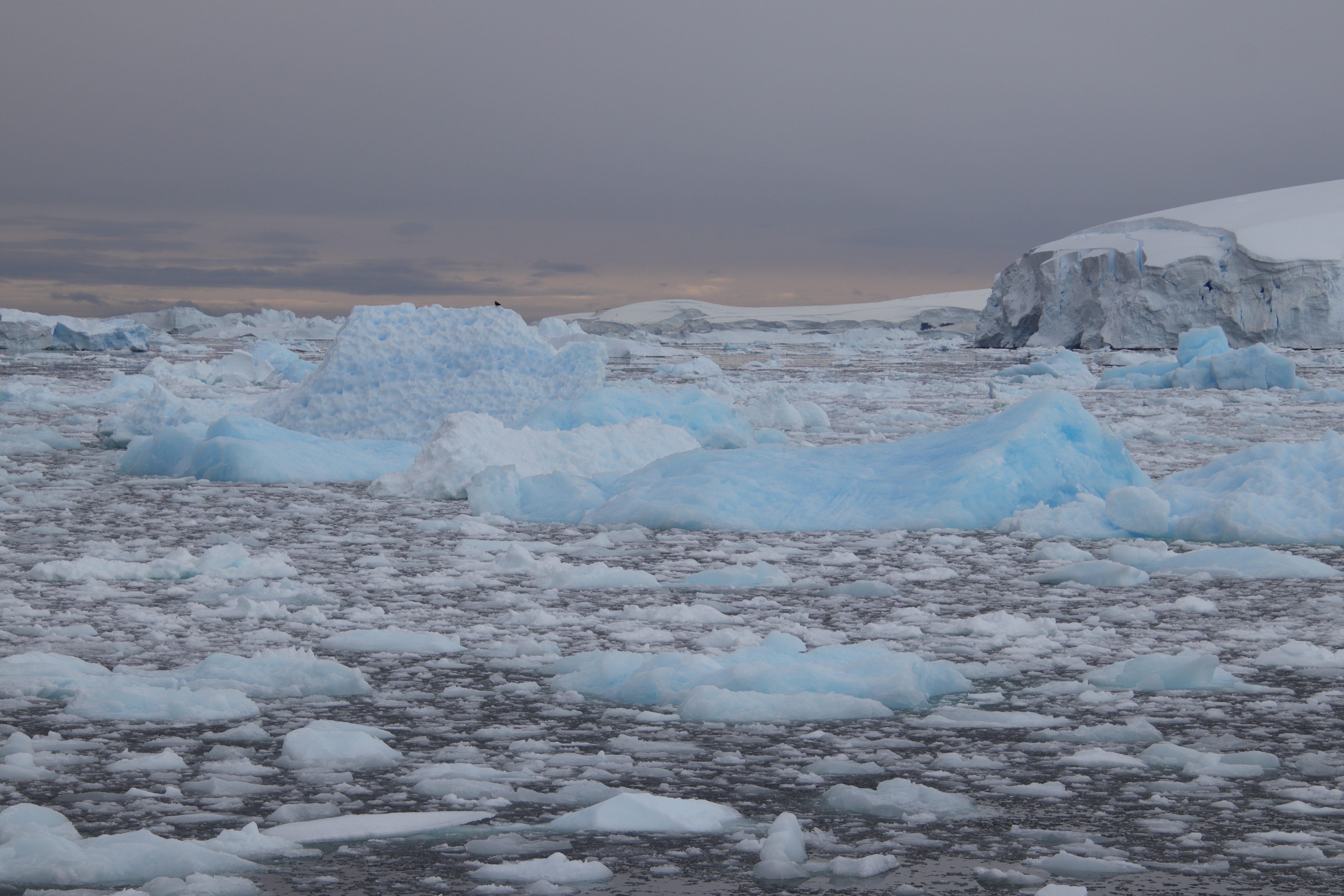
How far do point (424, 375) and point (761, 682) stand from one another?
775cm

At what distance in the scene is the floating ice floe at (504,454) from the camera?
7.68 meters

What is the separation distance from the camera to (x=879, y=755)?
9.33 ft

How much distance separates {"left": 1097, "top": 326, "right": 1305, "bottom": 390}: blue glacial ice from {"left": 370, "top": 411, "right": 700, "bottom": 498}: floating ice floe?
13.9m

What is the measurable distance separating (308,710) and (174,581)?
6.98 ft

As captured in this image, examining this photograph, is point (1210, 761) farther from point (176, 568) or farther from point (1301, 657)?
point (176, 568)

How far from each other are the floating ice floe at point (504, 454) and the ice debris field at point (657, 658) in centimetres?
3

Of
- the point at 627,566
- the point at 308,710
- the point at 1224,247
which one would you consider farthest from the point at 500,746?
the point at 1224,247

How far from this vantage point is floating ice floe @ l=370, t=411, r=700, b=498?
7.68 metres

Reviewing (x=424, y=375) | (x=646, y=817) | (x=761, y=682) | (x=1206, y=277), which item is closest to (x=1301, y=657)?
(x=761, y=682)

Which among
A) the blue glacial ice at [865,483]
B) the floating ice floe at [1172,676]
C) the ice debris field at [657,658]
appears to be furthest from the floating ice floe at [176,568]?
the floating ice floe at [1172,676]

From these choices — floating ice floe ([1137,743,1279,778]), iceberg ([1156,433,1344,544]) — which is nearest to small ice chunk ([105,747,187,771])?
floating ice floe ([1137,743,1279,778])

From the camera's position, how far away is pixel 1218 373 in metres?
20.3

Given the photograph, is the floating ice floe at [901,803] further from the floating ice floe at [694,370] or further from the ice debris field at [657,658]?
the floating ice floe at [694,370]

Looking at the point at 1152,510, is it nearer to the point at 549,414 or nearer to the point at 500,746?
→ the point at 500,746
